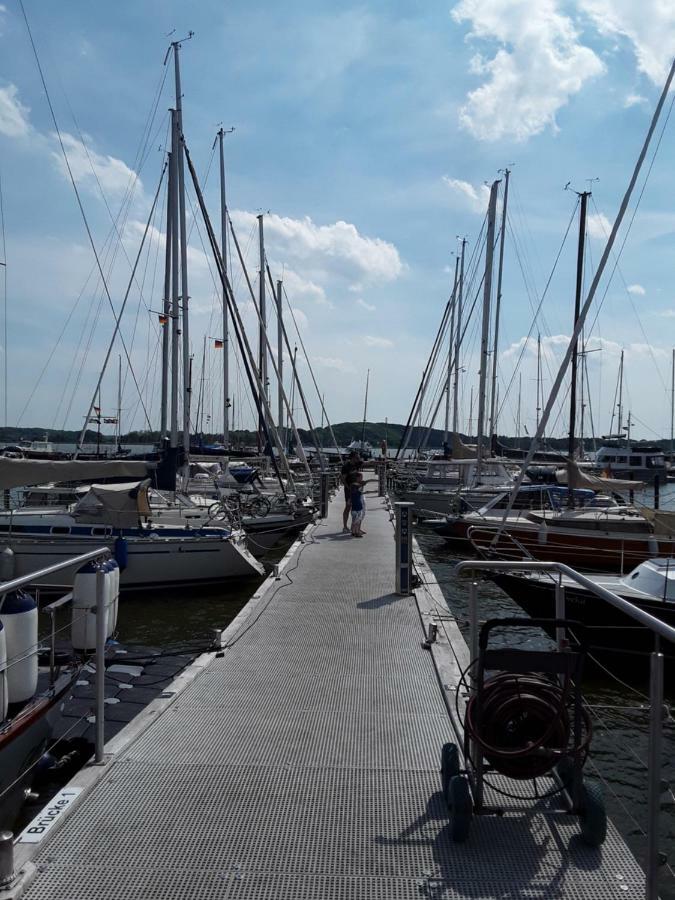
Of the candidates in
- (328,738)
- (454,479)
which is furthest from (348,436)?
(328,738)

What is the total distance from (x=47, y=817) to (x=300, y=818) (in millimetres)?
1355

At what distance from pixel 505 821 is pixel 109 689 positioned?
600 centimetres

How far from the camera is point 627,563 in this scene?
1581 centimetres

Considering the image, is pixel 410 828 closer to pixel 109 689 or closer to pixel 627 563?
pixel 109 689

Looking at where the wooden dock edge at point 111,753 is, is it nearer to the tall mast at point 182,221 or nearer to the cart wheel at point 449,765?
the cart wheel at point 449,765

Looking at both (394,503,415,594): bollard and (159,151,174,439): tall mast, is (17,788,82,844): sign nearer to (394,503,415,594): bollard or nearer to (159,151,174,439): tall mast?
(394,503,415,594): bollard

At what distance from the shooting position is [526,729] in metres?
3.62

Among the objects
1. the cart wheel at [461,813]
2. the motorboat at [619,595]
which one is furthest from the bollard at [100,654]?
the motorboat at [619,595]

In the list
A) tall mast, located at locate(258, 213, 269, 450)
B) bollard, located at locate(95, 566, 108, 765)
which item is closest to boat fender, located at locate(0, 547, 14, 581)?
bollard, located at locate(95, 566, 108, 765)

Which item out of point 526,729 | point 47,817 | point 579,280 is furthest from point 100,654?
point 579,280

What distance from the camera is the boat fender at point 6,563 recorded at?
13.5 m

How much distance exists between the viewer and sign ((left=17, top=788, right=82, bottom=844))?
11.4 ft

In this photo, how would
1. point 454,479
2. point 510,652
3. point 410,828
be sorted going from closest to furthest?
point 510,652, point 410,828, point 454,479

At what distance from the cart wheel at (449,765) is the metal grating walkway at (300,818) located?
0.11 metres
